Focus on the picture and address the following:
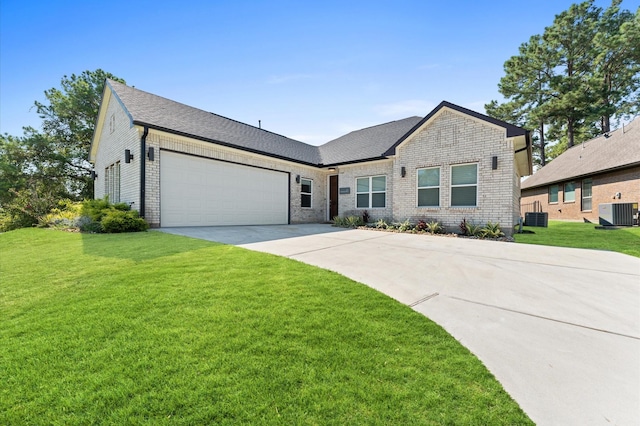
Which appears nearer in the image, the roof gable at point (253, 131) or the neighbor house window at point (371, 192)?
the roof gable at point (253, 131)

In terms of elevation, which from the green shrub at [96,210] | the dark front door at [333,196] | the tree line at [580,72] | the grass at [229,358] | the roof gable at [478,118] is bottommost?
the grass at [229,358]

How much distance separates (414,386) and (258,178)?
1152 centimetres

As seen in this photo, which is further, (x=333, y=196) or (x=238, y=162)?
(x=333, y=196)

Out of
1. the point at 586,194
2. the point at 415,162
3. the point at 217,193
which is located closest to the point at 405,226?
the point at 415,162

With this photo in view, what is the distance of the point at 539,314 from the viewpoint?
2.76m

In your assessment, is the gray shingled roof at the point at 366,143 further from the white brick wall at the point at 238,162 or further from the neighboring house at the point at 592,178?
the neighboring house at the point at 592,178

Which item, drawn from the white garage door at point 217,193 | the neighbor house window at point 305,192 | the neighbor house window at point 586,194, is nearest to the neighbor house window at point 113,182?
the white garage door at point 217,193

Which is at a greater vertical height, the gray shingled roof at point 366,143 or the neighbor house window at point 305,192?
the gray shingled roof at point 366,143

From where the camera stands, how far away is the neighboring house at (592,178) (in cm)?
1429

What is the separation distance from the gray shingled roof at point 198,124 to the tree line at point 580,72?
25.2 metres

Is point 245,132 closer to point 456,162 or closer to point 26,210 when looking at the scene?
point 456,162

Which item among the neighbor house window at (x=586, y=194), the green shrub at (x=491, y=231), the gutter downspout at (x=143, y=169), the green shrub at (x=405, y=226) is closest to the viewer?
the green shrub at (x=491, y=231)

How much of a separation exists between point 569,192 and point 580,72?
48.0 feet

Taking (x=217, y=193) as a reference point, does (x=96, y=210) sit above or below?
below
